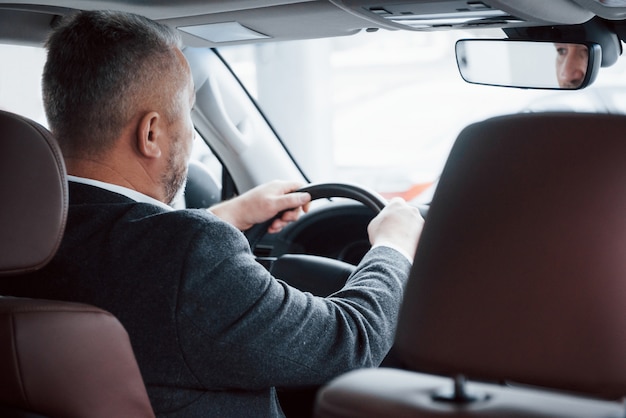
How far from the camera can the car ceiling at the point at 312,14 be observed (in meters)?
2.23

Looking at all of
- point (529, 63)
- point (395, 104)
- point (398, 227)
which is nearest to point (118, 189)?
point (398, 227)

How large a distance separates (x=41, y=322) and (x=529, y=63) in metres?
1.51

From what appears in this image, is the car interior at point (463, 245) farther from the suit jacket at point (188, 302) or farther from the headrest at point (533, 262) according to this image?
the suit jacket at point (188, 302)

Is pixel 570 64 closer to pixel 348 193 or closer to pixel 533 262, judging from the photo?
pixel 348 193

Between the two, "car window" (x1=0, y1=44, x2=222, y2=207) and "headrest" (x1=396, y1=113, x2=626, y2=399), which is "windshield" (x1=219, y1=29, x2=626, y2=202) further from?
"headrest" (x1=396, y1=113, x2=626, y2=399)

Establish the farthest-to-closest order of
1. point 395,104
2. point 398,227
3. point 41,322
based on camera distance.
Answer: point 395,104, point 398,227, point 41,322

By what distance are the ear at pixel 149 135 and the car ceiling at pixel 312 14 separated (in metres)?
0.65

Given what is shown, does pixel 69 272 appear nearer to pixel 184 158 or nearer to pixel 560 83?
pixel 184 158

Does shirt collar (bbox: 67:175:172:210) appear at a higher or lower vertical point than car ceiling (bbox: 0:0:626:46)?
lower

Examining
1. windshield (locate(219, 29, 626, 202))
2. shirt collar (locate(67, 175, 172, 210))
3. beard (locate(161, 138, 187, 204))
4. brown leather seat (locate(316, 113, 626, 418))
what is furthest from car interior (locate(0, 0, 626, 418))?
windshield (locate(219, 29, 626, 202))

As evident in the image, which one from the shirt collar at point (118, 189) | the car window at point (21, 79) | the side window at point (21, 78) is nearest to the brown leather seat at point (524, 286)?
the shirt collar at point (118, 189)

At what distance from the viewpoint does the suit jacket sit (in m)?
1.75

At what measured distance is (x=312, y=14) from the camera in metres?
2.56

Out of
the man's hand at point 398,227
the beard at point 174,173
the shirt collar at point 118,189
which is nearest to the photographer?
the shirt collar at point 118,189
